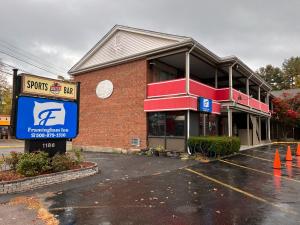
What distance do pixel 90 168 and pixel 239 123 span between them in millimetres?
17552

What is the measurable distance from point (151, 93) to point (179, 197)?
11.0 m

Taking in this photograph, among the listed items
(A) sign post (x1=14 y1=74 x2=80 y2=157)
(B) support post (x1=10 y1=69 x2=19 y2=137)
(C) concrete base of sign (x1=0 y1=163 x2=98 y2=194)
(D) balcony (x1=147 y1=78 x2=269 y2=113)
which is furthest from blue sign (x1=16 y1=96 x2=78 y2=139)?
(D) balcony (x1=147 y1=78 x2=269 y2=113)

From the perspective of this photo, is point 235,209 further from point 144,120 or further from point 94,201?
point 144,120

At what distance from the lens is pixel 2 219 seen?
580 cm

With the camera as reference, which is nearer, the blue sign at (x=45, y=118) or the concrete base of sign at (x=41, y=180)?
the concrete base of sign at (x=41, y=180)

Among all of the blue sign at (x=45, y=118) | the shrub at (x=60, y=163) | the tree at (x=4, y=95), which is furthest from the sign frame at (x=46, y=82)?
the tree at (x=4, y=95)

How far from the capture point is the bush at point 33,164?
8688 millimetres

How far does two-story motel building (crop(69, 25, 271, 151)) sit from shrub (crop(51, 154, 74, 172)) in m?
7.84

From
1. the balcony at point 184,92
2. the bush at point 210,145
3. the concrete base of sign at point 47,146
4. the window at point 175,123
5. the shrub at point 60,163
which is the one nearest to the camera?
the shrub at point 60,163

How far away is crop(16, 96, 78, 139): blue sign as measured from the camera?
31.4ft

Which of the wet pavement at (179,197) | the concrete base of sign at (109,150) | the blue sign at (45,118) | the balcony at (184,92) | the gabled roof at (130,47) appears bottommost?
the wet pavement at (179,197)

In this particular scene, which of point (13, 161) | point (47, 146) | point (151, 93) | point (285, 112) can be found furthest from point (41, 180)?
point (285, 112)

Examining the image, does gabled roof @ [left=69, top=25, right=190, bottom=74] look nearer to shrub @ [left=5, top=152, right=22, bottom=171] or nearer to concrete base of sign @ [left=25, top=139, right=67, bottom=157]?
concrete base of sign @ [left=25, top=139, right=67, bottom=157]

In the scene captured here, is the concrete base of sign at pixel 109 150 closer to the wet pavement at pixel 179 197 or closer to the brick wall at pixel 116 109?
the brick wall at pixel 116 109
